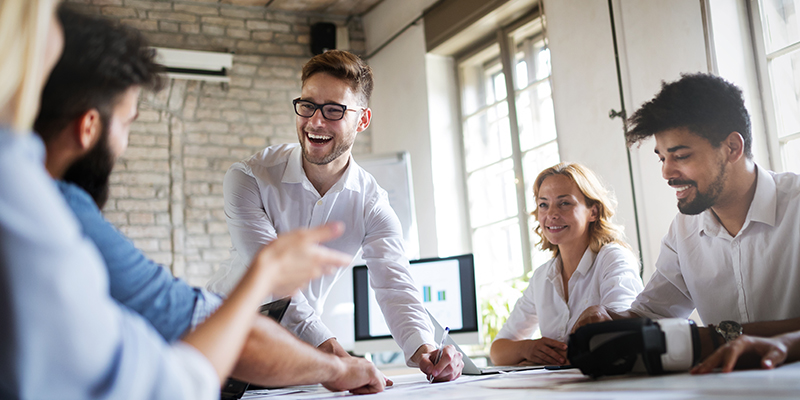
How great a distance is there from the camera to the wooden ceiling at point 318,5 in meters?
5.53

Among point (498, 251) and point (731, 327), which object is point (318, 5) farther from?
point (731, 327)

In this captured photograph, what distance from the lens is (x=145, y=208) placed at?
16.3 ft

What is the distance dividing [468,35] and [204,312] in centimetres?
426

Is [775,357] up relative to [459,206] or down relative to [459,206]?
down

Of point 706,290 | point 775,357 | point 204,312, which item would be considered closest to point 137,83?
point 204,312

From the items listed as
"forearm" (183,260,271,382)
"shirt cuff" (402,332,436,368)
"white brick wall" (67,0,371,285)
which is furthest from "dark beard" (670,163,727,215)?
"white brick wall" (67,0,371,285)

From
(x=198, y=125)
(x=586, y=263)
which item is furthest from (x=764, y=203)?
(x=198, y=125)

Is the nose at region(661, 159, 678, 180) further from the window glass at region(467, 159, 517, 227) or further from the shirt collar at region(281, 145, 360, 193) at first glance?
the window glass at region(467, 159, 517, 227)

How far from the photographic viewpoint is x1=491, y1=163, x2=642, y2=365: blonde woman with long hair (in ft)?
7.48

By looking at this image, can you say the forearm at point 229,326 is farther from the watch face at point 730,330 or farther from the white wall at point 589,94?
the white wall at point 589,94

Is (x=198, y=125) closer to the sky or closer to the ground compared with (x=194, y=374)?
closer to the sky

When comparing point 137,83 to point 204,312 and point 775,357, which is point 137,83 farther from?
point 775,357

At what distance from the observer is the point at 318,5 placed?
566 cm

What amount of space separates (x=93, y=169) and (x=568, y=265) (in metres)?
2.07
